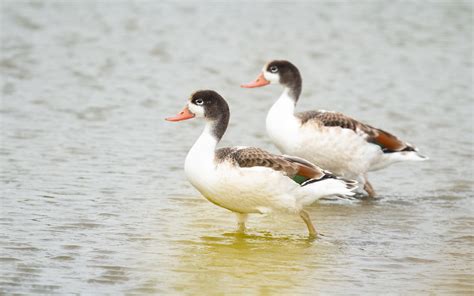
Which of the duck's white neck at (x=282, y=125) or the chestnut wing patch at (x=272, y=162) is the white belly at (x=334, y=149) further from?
the chestnut wing patch at (x=272, y=162)

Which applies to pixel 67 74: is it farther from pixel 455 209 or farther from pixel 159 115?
pixel 455 209

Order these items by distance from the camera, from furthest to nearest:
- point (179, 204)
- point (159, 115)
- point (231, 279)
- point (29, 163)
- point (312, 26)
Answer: point (312, 26), point (159, 115), point (29, 163), point (179, 204), point (231, 279)

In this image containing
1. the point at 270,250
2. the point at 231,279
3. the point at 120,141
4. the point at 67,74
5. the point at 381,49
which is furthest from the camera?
the point at 381,49

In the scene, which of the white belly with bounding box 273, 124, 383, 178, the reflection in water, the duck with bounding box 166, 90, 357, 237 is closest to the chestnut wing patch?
the duck with bounding box 166, 90, 357, 237

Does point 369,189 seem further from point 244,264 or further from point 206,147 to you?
point 244,264

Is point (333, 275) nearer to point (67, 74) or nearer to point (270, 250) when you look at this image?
point (270, 250)

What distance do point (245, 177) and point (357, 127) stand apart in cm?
306

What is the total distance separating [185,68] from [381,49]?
4954mm

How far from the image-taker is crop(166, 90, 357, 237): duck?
9.55 metres

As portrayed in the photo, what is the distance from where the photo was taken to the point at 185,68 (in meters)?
20.2

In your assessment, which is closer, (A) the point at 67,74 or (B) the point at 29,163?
(B) the point at 29,163

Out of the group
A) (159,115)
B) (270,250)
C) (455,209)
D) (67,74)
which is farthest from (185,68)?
(270,250)

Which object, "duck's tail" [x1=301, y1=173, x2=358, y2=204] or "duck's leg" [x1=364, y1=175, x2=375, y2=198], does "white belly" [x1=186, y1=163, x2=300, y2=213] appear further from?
"duck's leg" [x1=364, y1=175, x2=375, y2=198]

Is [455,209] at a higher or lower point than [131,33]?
higher
